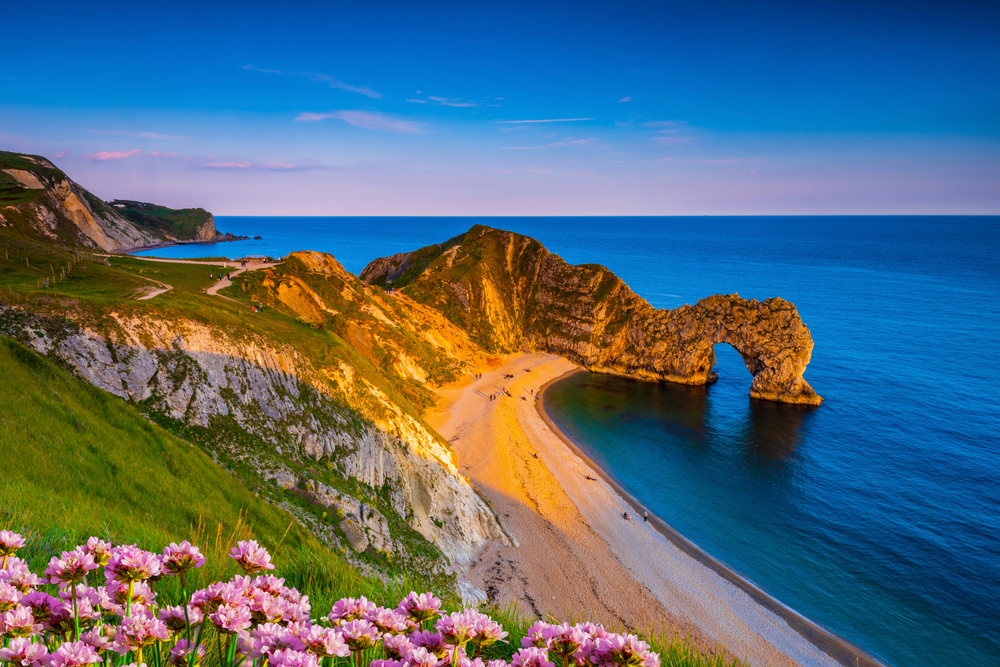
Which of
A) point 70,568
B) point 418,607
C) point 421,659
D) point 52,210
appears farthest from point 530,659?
point 52,210

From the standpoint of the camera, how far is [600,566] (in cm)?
3612

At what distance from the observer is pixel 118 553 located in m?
3.45

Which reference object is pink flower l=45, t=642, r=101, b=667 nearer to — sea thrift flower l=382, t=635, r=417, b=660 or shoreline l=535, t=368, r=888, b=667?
sea thrift flower l=382, t=635, r=417, b=660

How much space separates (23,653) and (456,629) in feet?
7.75

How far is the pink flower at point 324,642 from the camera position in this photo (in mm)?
2697

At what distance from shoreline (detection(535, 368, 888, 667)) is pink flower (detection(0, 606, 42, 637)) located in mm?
31494

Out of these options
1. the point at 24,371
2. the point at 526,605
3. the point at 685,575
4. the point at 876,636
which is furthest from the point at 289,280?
the point at 876,636

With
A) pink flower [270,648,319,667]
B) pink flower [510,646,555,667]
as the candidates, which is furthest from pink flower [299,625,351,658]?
pink flower [510,646,555,667]

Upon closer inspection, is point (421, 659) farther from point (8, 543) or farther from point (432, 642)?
point (8, 543)

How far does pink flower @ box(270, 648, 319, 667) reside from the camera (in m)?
2.41

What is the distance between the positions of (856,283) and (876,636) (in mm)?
161589

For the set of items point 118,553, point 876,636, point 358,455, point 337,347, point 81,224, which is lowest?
point 876,636

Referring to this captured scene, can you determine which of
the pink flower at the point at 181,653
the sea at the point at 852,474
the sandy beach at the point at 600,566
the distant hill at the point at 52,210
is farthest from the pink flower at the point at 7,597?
the distant hill at the point at 52,210

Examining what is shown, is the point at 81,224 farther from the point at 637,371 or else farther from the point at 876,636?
the point at 876,636
